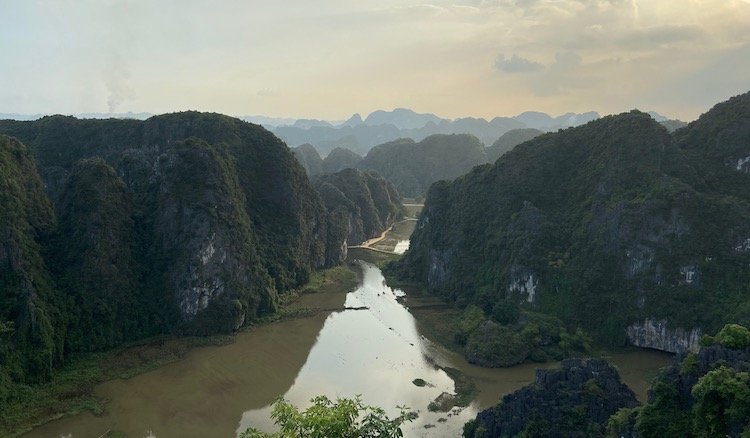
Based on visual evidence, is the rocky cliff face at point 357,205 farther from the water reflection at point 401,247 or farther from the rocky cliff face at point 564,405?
the rocky cliff face at point 564,405

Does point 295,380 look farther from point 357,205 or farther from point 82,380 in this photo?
point 357,205

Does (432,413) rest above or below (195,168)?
below

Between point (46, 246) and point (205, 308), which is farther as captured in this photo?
point (205, 308)

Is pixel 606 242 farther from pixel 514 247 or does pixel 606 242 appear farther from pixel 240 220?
pixel 240 220

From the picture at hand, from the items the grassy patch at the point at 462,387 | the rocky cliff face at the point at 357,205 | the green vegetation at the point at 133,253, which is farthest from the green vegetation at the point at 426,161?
the grassy patch at the point at 462,387

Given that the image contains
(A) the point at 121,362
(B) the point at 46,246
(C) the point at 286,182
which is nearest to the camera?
(A) the point at 121,362

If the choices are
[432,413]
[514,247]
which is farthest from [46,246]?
[514,247]

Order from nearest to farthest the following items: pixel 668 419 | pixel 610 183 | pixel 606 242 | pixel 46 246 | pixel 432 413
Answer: pixel 668 419
pixel 432 413
pixel 46 246
pixel 606 242
pixel 610 183
